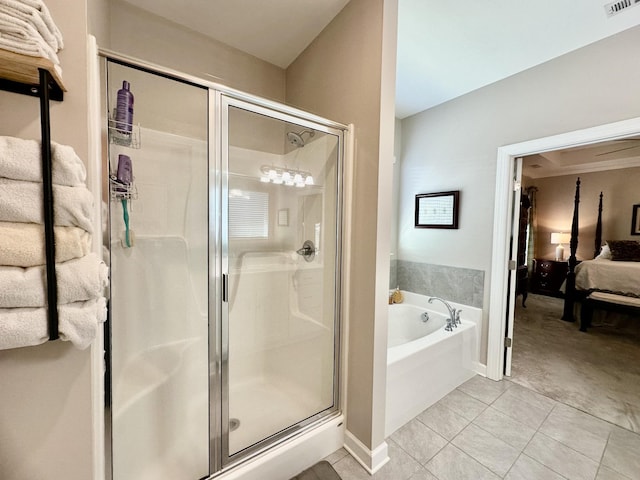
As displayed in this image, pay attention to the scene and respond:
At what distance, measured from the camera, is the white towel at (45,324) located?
0.61m

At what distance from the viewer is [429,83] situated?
7.82 feet

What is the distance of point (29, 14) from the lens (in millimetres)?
605

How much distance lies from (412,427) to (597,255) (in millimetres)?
5565

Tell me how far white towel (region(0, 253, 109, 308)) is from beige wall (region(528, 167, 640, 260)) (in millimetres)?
7154

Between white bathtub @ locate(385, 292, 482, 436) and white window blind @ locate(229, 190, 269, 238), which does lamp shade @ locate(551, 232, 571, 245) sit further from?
white window blind @ locate(229, 190, 269, 238)

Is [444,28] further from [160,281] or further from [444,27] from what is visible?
[160,281]

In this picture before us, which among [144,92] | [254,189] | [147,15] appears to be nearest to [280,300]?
[254,189]

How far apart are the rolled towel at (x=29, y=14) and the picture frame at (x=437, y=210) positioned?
286cm

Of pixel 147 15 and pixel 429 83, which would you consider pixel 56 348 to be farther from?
pixel 429 83

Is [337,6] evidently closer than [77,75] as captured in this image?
No

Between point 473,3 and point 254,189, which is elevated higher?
point 473,3

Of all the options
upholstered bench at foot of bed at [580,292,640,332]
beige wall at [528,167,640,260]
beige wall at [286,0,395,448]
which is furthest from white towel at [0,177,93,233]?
beige wall at [528,167,640,260]

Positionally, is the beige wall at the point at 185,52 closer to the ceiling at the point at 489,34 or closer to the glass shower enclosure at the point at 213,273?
the glass shower enclosure at the point at 213,273

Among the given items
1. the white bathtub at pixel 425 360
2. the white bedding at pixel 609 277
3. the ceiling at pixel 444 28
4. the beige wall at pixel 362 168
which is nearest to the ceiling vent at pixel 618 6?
the ceiling at pixel 444 28
